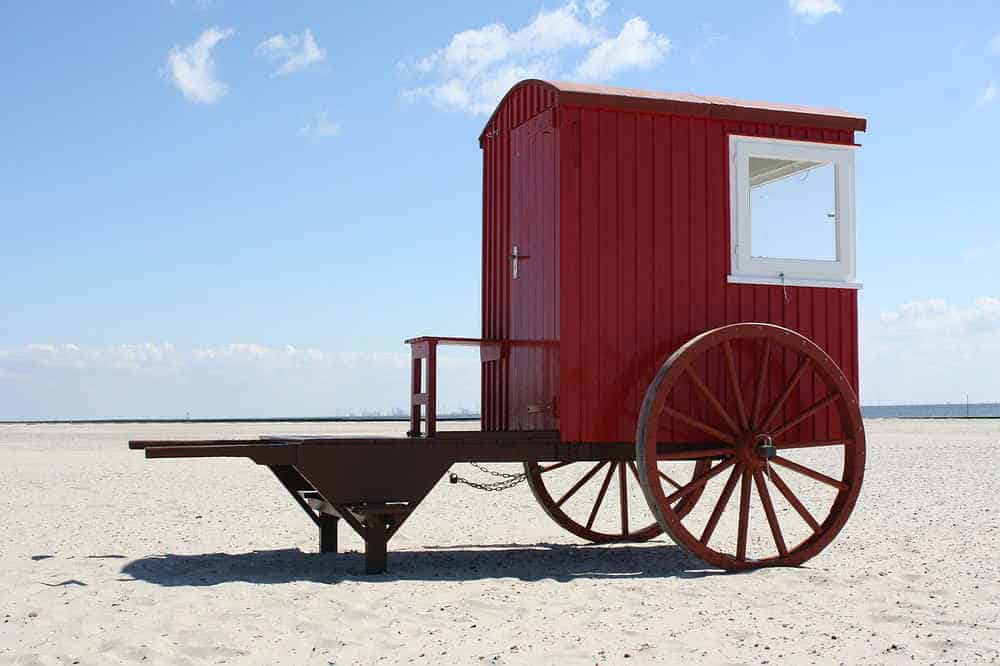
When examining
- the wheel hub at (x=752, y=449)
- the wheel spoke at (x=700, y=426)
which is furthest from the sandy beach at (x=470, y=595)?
the wheel spoke at (x=700, y=426)

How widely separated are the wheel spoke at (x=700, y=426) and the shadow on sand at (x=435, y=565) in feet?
3.40

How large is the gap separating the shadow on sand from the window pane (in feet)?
9.28

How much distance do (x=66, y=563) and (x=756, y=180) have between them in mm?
6468

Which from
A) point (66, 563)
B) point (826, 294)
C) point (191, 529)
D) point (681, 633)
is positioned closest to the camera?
point (681, 633)

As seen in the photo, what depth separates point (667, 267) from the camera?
9.25m

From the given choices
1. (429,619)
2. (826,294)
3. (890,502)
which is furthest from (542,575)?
(890,502)

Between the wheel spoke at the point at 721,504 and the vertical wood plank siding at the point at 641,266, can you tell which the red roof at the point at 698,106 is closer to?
the vertical wood plank siding at the point at 641,266

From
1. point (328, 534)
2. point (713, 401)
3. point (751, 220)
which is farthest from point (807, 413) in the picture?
point (328, 534)

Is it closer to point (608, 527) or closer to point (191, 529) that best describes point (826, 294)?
point (608, 527)

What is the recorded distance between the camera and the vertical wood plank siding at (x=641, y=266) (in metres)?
8.94

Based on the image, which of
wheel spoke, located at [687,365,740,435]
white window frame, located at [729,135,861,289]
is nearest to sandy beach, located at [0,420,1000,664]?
wheel spoke, located at [687,365,740,435]

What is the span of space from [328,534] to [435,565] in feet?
3.74

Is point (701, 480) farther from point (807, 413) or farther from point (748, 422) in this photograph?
point (807, 413)

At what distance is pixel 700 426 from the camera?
29.4 feet
